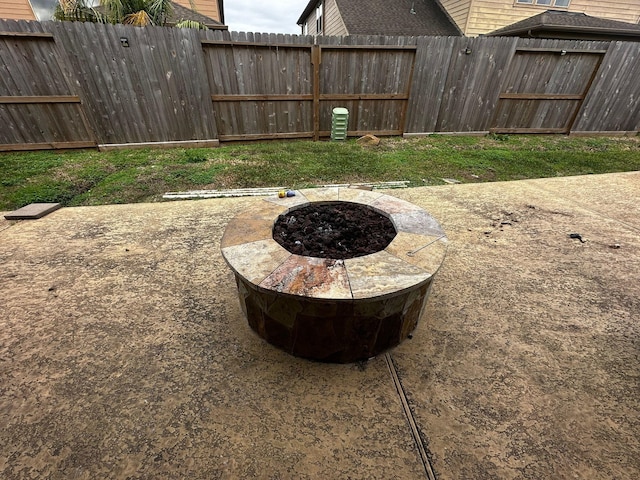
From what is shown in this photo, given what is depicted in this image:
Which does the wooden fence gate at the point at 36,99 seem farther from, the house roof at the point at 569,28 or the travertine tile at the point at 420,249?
the house roof at the point at 569,28

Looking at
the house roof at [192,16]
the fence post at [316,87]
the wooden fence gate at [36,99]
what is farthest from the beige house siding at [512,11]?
the wooden fence gate at [36,99]

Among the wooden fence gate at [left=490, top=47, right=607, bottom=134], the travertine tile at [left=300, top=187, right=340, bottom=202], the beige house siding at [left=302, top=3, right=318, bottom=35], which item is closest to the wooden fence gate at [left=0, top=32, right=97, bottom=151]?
the travertine tile at [left=300, top=187, right=340, bottom=202]

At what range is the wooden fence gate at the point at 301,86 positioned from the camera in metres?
5.84

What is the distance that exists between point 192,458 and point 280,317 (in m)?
0.76

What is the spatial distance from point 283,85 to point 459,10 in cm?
1039

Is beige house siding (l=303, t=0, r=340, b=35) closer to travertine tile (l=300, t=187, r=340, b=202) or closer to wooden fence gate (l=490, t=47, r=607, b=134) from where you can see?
wooden fence gate (l=490, t=47, r=607, b=134)

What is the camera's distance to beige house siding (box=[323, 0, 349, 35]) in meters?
12.6

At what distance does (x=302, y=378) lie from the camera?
5.48ft

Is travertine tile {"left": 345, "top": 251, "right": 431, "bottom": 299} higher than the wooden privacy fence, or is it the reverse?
the wooden privacy fence

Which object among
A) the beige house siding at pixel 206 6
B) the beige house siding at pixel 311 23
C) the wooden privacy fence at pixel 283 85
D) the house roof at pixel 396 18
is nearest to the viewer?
the wooden privacy fence at pixel 283 85

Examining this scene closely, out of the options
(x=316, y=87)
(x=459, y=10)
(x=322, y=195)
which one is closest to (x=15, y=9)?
(x=316, y=87)

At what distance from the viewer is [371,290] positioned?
150cm

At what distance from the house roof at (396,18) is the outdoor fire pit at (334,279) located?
42.0ft

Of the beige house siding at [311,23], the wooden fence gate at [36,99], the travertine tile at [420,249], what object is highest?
the beige house siding at [311,23]
